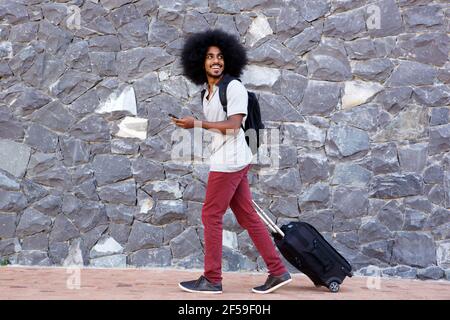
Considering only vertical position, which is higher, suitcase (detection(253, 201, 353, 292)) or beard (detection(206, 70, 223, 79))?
beard (detection(206, 70, 223, 79))

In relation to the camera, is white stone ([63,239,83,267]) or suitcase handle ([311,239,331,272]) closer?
suitcase handle ([311,239,331,272])

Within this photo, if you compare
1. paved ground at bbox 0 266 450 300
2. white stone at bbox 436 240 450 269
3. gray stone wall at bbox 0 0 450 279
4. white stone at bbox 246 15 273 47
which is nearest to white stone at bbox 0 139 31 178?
gray stone wall at bbox 0 0 450 279

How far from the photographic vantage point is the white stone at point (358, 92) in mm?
7230

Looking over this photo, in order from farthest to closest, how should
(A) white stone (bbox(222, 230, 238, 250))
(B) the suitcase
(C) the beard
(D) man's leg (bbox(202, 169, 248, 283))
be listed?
(A) white stone (bbox(222, 230, 238, 250)) < (B) the suitcase < (C) the beard < (D) man's leg (bbox(202, 169, 248, 283))

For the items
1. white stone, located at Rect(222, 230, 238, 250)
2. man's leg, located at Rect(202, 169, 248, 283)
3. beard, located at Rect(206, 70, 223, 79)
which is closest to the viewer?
man's leg, located at Rect(202, 169, 248, 283)

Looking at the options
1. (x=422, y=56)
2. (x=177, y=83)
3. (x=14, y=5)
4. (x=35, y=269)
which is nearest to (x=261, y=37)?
(x=177, y=83)

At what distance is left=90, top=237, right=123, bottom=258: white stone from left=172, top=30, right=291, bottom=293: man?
1.53m

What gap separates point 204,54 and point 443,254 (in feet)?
9.35

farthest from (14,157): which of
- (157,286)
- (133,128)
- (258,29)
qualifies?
(258,29)

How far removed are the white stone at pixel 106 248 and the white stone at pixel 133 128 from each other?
88 centimetres

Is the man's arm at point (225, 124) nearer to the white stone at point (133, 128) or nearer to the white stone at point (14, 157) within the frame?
the white stone at point (133, 128)

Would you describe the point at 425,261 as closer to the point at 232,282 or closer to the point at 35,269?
the point at 232,282

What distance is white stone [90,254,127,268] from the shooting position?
23.5 feet

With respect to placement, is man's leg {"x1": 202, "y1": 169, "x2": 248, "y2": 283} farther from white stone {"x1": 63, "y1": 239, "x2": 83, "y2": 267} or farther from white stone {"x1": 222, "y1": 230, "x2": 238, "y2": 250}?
white stone {"x1": 63, "y1": 239, "x2": 83, "y2": 267}
